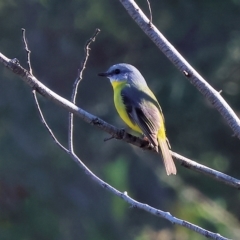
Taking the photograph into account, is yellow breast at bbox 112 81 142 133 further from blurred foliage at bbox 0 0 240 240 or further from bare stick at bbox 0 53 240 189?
blurred foliage at bbox 0 0 240 240

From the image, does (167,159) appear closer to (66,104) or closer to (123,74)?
(66,104)

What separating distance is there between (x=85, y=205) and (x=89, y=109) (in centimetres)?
93

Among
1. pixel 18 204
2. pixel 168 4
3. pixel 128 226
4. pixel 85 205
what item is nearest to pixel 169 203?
pixel 128 226

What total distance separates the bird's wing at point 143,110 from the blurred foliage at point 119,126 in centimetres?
161

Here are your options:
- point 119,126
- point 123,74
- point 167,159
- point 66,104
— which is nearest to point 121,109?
point 123,74

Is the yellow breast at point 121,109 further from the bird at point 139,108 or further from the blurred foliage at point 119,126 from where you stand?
the blurred foliage at point 119,126

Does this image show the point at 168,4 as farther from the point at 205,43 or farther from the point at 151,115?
the point at 151,115

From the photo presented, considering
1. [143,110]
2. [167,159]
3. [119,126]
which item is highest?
[119,126]

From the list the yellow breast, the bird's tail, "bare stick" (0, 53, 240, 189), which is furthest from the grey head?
"bare stick" (0, 53, 240, 189)

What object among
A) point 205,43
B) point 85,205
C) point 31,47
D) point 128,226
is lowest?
point 128,226

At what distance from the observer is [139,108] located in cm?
392

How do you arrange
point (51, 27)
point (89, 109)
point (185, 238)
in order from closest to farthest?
point (185, 238)
point (89, 109)
point (51, 27)

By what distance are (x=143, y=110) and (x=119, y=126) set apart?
106 inches

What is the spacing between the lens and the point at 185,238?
239 inches
